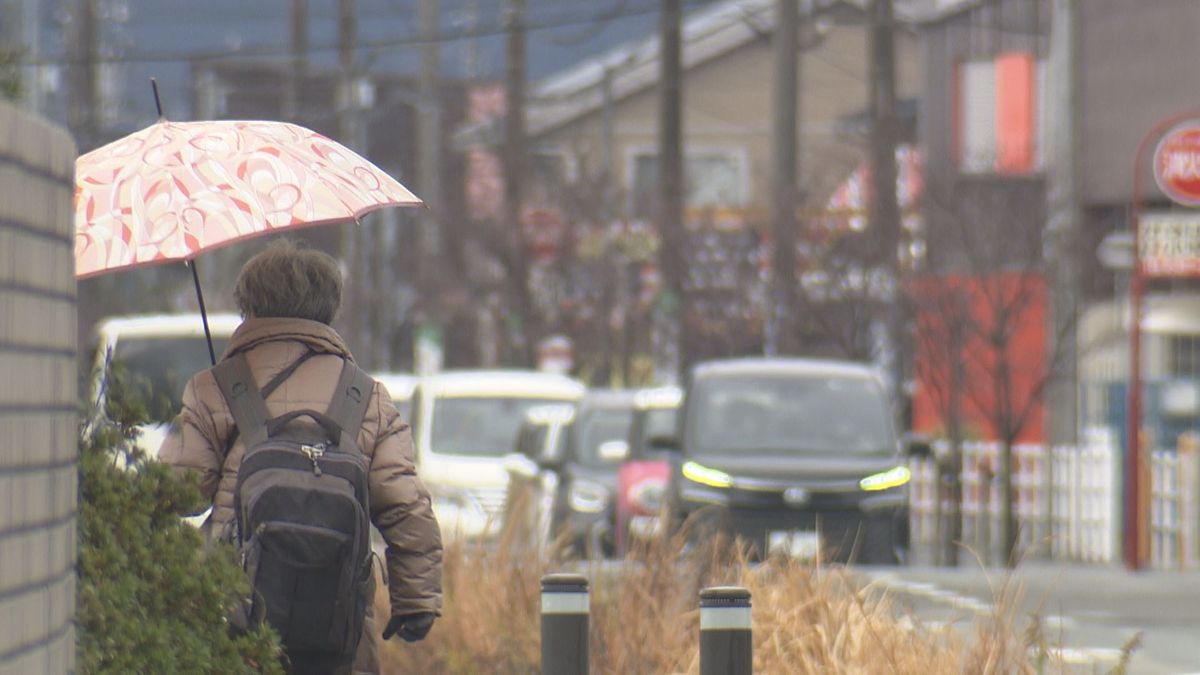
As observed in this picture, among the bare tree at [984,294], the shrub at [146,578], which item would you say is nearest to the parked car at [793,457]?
the bare tree at [984,294]

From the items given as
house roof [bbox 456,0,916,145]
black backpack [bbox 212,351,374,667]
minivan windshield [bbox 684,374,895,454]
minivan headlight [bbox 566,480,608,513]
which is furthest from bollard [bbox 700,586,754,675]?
house roof [bbox 456,0,916,145]

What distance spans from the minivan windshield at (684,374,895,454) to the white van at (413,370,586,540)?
2131 millimetres

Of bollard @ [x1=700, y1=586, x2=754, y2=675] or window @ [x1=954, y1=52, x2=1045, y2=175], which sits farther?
window @ [x1=954, y1=52, x2=1045, y2=175]

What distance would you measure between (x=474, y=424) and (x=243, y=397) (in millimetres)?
15107

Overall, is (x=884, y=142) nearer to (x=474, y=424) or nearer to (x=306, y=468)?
(x=474, y=424)

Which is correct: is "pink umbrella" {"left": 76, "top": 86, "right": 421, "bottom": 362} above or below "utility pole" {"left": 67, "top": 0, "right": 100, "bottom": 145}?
below

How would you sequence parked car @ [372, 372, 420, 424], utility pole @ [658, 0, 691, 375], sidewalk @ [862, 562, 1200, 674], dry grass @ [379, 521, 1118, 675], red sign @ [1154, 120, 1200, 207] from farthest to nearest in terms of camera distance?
1. utility pole @ [658, 0, 691, 375]
2. parked car @ [372, 372, 420, 424]
3. red sign @ [1154, 120, 1200, 207]
4. sidewalk @ [862, 562, 1200, 674]
5. dry grass @ [379, 521, 1118, 675]

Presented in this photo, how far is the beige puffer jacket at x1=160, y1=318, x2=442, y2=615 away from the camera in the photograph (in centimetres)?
561

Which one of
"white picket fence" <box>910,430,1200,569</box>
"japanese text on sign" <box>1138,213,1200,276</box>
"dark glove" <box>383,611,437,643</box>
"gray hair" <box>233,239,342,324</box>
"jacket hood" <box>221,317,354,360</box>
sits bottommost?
"white picket fence" <box>910,430,1200,569</box>

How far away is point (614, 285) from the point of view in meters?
33.1

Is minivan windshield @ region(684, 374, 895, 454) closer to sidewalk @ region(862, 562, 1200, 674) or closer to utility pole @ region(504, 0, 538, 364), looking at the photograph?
Result: sidewalk @ region(862, 562, 1200, 674)

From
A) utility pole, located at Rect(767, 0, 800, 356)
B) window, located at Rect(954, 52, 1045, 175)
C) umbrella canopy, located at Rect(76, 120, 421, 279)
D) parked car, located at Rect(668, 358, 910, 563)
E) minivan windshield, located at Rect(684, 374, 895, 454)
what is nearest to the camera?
umbrella canopy, located at Rect(76, 120, 421, 279)

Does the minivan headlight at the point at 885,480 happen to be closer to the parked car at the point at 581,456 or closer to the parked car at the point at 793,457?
the parked car at the point at 793,457

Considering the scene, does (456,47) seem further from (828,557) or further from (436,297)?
(828,557)
